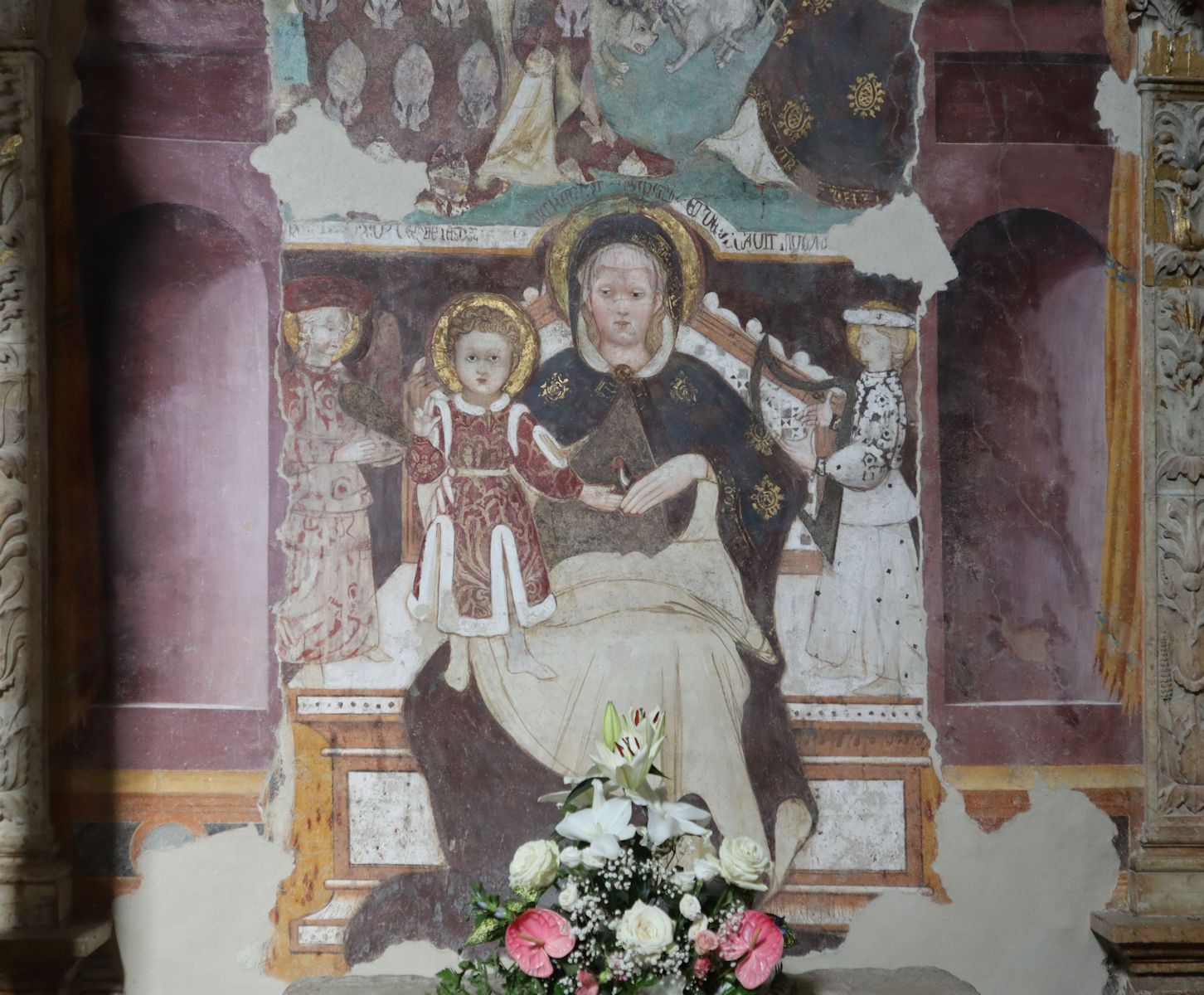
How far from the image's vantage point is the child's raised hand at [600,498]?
3885 millimetres

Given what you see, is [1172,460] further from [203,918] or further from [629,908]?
[203,918]

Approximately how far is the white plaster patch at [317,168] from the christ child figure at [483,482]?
18.9 inches

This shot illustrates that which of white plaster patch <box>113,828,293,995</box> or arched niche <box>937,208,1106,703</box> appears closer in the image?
white plaster patch <box>113,828,293,995</box>

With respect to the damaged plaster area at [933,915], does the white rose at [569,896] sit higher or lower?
higher

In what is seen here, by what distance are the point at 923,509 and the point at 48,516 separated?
9.15ft

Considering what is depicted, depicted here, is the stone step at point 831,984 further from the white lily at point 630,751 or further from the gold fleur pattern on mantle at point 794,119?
the gold fleur pattern on mantle at point 794,119

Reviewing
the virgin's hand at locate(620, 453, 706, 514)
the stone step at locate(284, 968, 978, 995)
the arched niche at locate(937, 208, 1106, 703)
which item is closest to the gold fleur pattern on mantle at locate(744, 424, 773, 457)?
the virgin's hand at locate(620, 453, 706, 514)

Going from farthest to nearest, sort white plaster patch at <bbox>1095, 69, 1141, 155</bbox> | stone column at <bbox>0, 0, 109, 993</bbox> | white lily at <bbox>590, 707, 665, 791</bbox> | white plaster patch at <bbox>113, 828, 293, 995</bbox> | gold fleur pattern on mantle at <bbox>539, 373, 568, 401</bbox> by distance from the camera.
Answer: white plaster patch at <bbox>1095, 69, 1141, 155</bbox>
gold fleur pattern on mantle at <bbox>539, 373, 568, 401</bbox>
white plaster patch at <bbox>113, 828, 293, 995</bbox>
stone column at <bbox>0, 0, 109, 993</bbox>
white lily at <bbox>590, 707, 665, 791</bbox>

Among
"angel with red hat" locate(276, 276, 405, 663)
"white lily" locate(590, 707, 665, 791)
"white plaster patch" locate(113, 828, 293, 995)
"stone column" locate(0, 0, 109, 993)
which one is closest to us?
"white lily" locate(590, 707, 665, 791)

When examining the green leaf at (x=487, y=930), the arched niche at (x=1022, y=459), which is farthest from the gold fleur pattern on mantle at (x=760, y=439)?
the green leaf at (x=487, y=930)

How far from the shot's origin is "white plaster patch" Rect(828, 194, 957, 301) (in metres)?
3.96

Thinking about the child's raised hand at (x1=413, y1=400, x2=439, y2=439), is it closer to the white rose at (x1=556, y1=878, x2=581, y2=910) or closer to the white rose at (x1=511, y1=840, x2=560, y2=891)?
the white rose at (x1=511, y1=840, x2=560, y2=891)

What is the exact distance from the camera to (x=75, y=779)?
372 centimetres

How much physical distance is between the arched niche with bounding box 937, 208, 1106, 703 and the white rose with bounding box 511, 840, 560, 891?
1633mm
